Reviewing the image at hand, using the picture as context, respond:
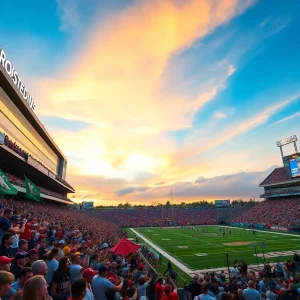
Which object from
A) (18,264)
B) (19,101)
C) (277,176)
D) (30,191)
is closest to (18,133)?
(19,101)

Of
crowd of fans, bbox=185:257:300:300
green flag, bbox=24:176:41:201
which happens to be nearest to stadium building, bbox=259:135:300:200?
crowd of fans, bbox=185:257:300:300

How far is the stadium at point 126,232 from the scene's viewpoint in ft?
24.8

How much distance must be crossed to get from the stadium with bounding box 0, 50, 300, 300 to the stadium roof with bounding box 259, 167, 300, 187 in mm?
317

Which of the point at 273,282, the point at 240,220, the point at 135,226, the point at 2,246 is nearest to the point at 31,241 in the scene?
the point at 2,246

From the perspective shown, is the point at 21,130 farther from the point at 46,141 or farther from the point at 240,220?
the point at 240,220

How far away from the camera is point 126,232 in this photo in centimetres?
4384

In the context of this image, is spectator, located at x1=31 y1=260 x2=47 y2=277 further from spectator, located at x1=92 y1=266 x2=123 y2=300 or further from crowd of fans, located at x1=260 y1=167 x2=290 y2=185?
crowd of fans, located at x1=260 y1=167 x2=290 y2=185

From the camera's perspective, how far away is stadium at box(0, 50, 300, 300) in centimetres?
757

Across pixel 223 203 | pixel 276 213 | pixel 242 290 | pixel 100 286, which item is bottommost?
pixel 242 290

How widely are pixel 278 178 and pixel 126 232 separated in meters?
44.4

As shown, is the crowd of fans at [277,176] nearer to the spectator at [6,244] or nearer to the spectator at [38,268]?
the spectator at [6,244]

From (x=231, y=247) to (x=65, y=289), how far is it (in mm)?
30049

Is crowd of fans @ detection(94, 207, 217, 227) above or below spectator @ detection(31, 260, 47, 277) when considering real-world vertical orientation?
above

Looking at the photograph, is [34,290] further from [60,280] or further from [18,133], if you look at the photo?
[18,133]
